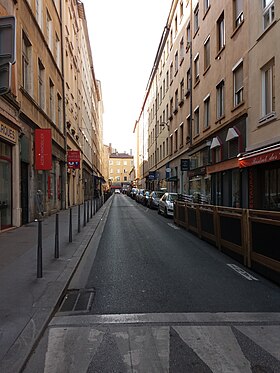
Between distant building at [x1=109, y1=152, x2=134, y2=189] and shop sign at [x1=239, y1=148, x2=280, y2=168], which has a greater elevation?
distant building at [x1=109, y1=152, x2=134, y2=189]

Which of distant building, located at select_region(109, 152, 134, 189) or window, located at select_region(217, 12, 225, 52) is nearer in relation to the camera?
window, located at select_region(217, 12, 225, 52)

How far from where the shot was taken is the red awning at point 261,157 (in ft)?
39.1

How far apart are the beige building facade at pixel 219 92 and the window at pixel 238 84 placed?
45 mm

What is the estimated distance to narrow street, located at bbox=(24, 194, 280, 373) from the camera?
350 centimetres

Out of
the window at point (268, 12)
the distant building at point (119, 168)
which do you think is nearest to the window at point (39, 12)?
the window at point (268, 12)

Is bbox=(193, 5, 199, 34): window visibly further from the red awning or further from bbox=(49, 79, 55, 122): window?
the red awning

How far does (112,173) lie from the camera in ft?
490

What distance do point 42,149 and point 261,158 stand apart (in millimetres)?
9026

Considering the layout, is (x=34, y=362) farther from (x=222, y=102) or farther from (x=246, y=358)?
(x=222, y=102)

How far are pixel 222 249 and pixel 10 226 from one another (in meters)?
7.55

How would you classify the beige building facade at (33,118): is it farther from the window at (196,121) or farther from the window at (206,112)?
the window at (206,112)

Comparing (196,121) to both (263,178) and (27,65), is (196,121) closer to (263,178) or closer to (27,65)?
(263,178)

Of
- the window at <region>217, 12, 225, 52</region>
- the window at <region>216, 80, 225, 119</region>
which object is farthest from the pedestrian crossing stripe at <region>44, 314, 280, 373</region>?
the window at <region>217, 12, 225, 52</region>

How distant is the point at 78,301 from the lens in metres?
5.44
